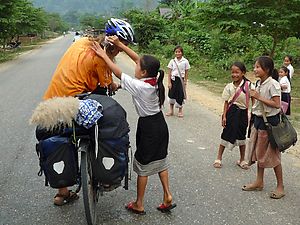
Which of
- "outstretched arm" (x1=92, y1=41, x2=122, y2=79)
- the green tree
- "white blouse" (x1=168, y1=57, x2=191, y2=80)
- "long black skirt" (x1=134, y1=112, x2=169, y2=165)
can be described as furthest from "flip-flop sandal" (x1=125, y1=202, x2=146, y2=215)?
the green tree

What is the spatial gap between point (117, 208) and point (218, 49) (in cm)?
2087

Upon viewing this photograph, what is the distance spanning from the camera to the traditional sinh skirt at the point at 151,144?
12.4 feet

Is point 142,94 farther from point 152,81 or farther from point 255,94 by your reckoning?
point 255,94

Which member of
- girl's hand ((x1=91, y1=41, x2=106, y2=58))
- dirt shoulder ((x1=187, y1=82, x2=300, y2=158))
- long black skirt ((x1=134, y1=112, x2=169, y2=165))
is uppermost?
girl's hand ((x1=91, y1=41, x2=106, y2=58))

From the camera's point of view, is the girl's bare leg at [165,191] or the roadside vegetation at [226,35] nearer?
the girl's bare leg at [165,191]

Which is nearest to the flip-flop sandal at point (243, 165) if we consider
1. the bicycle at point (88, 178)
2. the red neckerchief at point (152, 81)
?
the red neckerchief at point (152, 81)

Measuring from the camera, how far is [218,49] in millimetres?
23844

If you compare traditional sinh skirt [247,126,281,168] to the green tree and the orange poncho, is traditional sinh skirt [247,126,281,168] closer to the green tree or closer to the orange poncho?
the orange poncho

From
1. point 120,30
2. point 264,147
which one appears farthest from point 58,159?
point 264,147

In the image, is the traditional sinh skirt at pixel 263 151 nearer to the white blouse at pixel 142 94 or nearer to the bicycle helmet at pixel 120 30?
the white blouse at pixel 142 94

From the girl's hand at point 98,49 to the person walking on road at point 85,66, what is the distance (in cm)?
4

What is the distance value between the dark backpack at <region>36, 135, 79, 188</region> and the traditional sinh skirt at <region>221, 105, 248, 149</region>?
107 inches

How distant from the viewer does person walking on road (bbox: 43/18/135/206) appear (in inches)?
142

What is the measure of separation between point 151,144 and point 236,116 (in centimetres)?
205
